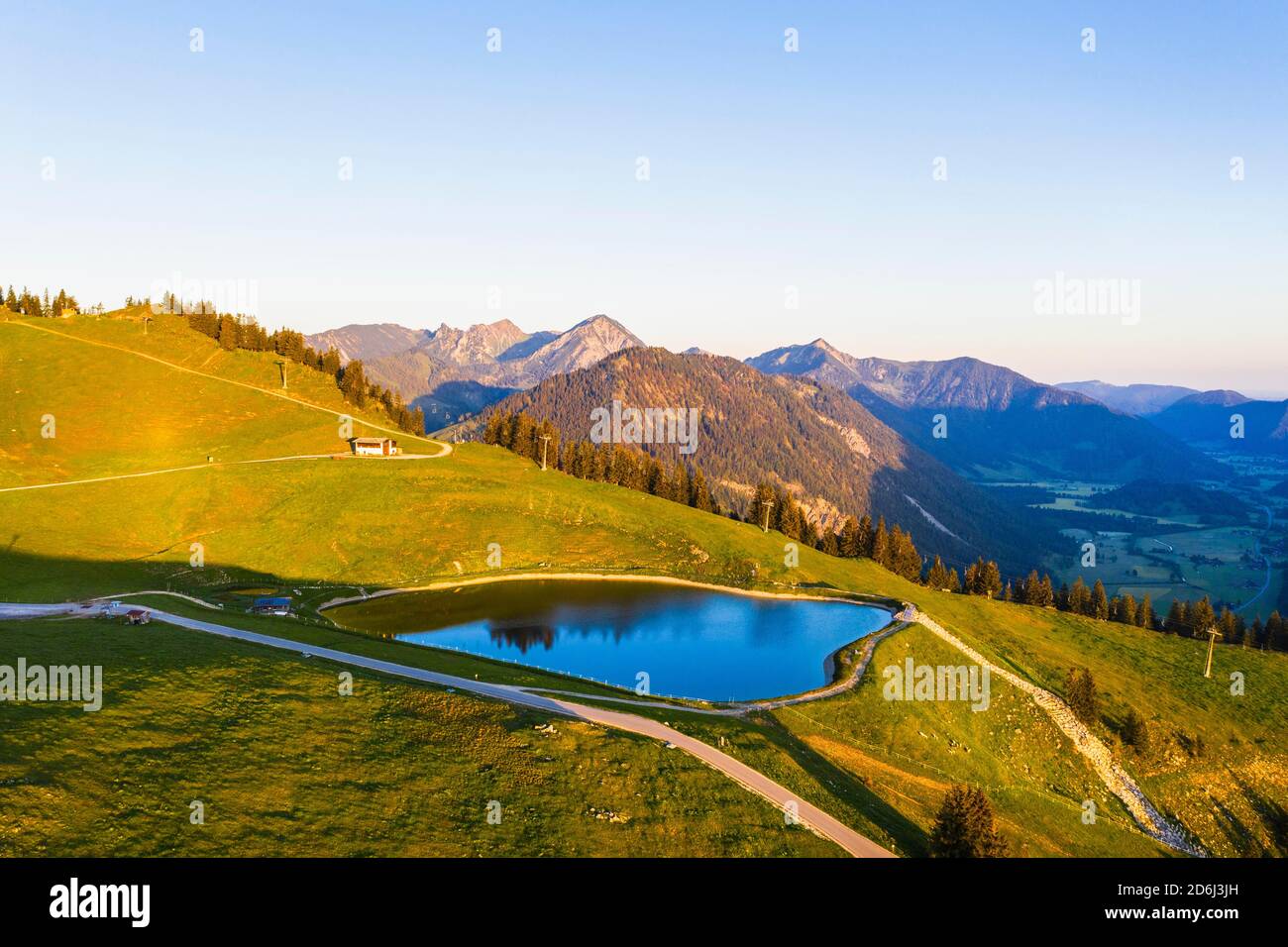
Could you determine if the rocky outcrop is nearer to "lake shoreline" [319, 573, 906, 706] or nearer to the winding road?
"lake shoreline" [319, 573, 906, 706]

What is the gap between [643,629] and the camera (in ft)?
263

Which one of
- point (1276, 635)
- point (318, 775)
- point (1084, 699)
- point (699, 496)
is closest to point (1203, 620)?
point (1276, 635)

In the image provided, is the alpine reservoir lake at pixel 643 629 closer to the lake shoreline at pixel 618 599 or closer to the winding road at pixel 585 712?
the lake shoreline at pixel 618 599

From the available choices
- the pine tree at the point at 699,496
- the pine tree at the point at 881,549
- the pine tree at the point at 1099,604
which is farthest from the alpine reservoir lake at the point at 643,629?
the pine tree at the point at 1099,604

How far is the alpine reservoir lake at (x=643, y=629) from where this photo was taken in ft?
221

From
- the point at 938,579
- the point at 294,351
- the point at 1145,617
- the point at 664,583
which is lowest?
the point at 1145,617

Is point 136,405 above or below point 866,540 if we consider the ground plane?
above

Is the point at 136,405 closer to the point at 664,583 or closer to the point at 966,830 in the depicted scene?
the point at 664,583

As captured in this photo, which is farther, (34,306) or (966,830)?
(34,306)

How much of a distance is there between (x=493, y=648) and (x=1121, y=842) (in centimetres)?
5803

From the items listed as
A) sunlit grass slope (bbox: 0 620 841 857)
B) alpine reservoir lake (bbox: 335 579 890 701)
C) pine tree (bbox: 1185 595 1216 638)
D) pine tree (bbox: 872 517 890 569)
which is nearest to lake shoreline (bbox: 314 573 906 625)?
alpine reservoir lake (bbox: 335 579 890 701)

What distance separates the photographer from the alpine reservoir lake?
221 ft
